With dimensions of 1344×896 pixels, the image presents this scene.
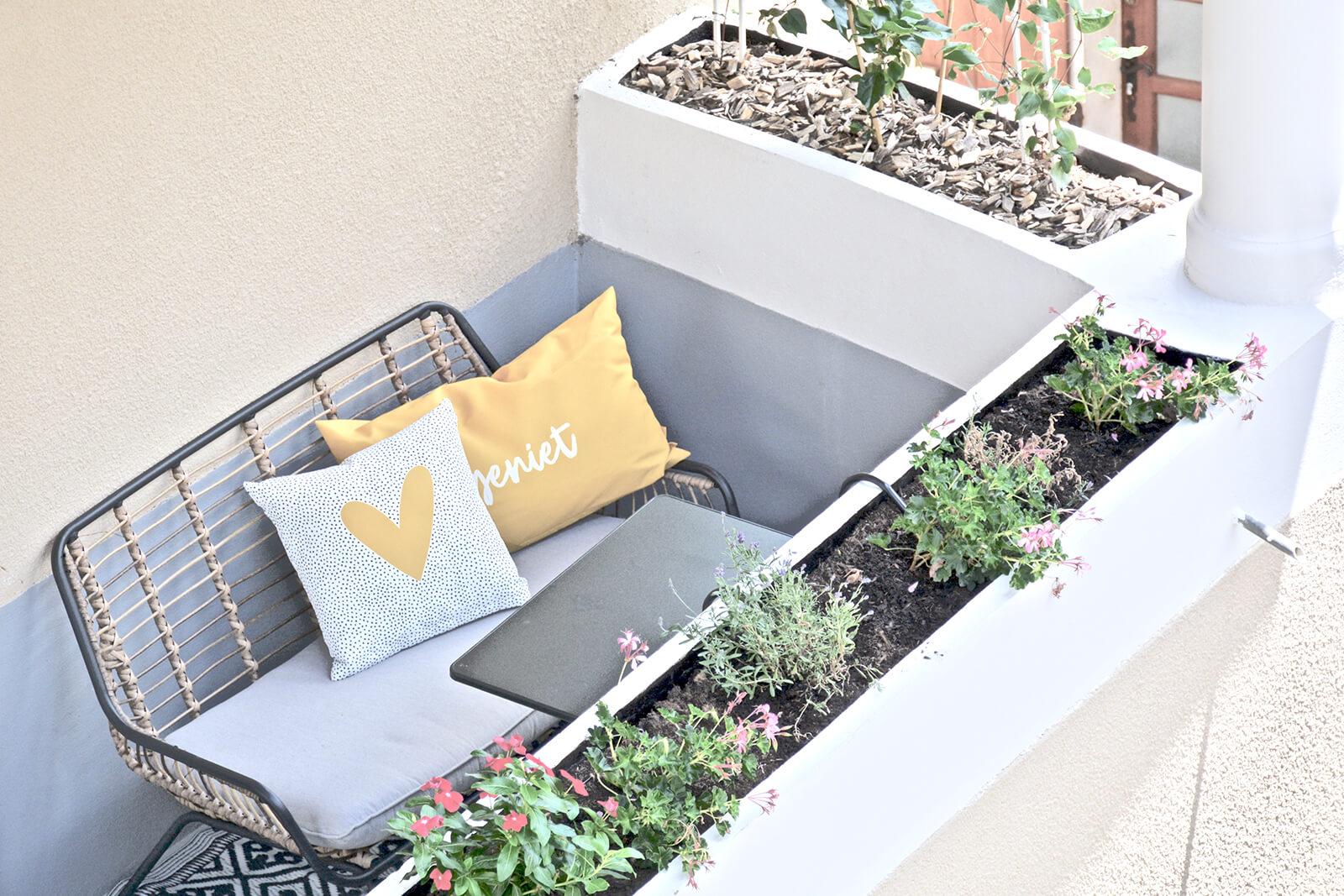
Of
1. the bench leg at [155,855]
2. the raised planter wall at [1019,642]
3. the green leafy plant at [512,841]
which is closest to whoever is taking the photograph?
the green leafy plant at [512,841]

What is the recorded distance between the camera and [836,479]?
3.28 m

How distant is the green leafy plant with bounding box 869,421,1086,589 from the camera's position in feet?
6.88

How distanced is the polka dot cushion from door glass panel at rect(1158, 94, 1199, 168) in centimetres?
394

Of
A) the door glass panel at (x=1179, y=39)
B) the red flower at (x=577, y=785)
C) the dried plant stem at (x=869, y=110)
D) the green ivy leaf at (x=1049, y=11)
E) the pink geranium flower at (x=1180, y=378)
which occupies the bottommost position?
the door glass panel at (x=1179, y=39)

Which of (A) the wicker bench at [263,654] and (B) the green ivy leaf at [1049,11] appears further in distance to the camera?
(B) the green ivy leaf at [1049,11]

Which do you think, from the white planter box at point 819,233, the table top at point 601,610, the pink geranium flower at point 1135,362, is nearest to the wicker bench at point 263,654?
the table top at point 601,610

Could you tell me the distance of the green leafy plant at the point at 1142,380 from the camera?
2309 millimetres

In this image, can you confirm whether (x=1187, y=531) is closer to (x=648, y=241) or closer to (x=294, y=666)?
(x=648, y=241)

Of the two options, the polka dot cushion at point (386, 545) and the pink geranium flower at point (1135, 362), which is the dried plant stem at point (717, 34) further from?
the pink geranium flower at point (1135, 362)

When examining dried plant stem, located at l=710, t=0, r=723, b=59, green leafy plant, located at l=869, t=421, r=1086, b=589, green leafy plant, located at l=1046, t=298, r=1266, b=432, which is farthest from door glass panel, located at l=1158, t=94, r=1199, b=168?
green leafy plant, located at l=869, t=421, r=1086, b=589

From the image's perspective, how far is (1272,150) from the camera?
7.89 ft

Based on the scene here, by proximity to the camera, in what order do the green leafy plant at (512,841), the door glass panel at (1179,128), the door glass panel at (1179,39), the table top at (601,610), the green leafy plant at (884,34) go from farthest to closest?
the door glass panel at (1179,128) → the door glass panel at (1179,39) → the green leafy plant at (884,34) → the table top at (601,610) → the green leafy plant at (512,841)

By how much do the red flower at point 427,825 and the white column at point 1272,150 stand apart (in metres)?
1.71

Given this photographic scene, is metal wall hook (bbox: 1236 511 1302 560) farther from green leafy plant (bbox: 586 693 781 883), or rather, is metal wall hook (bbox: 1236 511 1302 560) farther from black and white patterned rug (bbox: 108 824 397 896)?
black and white patterned rug (bbox: 108 824 397 896)
